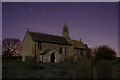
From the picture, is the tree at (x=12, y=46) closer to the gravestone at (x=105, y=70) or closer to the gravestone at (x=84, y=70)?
the gravestone at (x=84, y=70)

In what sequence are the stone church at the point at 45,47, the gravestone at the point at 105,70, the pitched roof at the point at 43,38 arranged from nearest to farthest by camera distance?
the gravestone at the point at 105,70 < the stone church at the point at 45,47 < the pitched roof at the point at 43,38

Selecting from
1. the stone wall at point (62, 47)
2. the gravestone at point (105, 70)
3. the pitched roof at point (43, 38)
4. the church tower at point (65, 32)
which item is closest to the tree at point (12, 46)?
the pitched roof at point (43, 38)

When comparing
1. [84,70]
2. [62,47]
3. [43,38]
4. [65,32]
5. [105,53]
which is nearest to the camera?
[84,70]

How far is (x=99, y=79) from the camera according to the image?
Result: 477 cm

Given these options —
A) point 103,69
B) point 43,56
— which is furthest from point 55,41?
point 103,69

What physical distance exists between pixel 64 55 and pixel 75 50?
4462 millimetres

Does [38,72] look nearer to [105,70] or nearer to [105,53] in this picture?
[105,70]

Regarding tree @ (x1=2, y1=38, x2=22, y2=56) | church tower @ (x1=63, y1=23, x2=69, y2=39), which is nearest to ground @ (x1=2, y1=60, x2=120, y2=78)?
church tower @ (x1=63, y1=23, x2=69, y2=39)

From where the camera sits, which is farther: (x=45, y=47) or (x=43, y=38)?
(x=43, y=38)

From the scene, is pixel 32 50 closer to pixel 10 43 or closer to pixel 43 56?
pixel 43 56

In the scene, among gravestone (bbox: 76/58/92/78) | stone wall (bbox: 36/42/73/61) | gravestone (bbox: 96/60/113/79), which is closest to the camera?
gravestone (bbox: 96/60/113/79)

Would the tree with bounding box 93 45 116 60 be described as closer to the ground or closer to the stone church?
the ground

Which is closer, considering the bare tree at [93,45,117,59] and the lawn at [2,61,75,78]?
the lawn at [2,61,75,78]

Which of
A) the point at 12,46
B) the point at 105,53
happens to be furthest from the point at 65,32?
the point at 12,46
